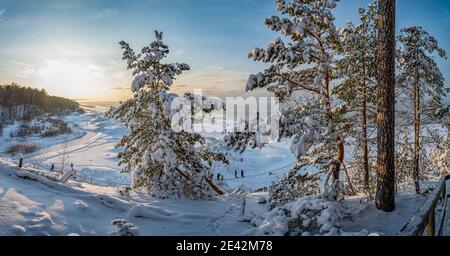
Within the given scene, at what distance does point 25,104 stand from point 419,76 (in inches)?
5296

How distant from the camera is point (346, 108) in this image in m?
11.9

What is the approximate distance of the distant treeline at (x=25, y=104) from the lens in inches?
4147

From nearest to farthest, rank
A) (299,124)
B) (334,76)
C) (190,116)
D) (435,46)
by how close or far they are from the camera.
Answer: (299,124) → (334,76) → (190,116) → (435,46)

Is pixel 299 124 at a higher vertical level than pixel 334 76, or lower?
lower

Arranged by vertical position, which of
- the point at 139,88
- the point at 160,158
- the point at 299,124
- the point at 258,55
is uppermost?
Result: the point at 258,55

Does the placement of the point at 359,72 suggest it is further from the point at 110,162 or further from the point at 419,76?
the point at 110,162

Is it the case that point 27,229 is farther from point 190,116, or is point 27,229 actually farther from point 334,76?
point 334,76

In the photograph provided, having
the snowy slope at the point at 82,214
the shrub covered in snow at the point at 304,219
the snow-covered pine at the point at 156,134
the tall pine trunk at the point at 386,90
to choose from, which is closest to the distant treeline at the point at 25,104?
the snow-covered pine at the point at 156,134

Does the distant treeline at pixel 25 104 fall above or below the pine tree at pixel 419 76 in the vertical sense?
above

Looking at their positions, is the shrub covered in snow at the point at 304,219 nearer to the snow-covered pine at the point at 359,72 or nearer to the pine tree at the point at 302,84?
the pine tree at the point at 302,84

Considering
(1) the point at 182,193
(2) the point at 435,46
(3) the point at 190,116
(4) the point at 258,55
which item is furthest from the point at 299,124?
(2) the point at 435,46

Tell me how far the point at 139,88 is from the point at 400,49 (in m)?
11.1

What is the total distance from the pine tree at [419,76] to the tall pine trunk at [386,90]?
5296mm

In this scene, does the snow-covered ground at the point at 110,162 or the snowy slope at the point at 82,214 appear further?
the snow-covered ground at the point at 110,162
